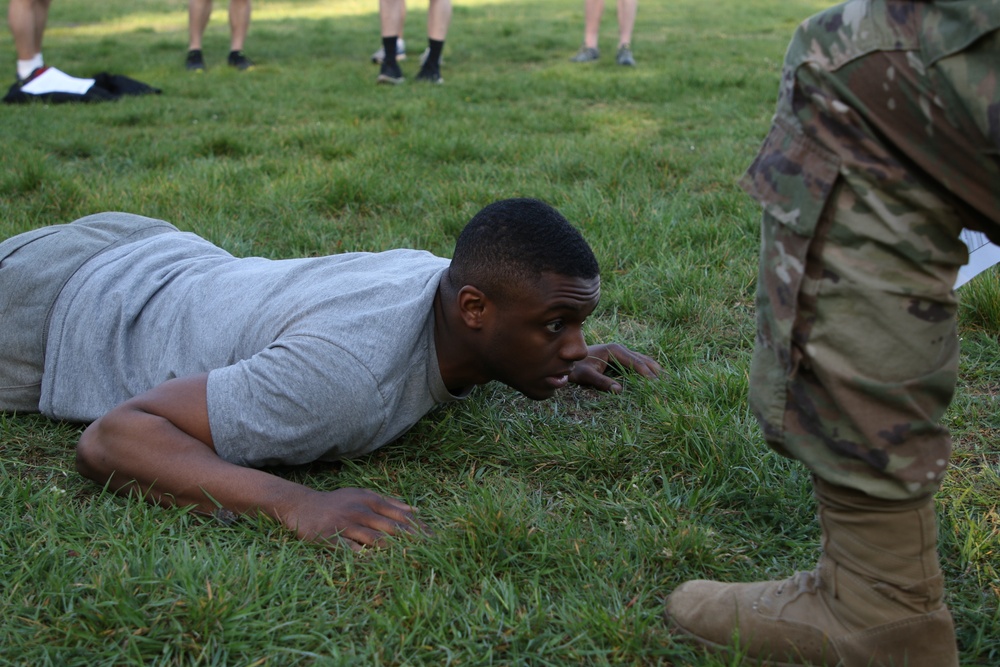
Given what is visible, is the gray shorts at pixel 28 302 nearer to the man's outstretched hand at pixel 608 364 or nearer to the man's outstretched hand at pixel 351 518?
the man's outstretched hand at pixel 351 518

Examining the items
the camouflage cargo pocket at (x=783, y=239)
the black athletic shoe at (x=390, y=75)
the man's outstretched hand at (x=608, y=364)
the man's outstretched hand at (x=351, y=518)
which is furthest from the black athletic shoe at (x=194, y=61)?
the camouflage cargo pocket at (x=783, y=239)

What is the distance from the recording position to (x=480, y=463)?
262 cm

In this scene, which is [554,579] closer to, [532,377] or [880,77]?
[532,377]

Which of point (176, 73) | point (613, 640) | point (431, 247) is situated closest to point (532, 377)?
point (613, 640)

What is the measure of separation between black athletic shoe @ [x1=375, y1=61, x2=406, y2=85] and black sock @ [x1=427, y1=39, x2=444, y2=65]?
29 cm

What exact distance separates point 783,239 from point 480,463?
131 centimetres

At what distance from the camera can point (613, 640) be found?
72.5 inches

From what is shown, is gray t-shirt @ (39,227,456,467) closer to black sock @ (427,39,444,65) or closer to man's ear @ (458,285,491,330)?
man's ear @ (458,285,491,330)

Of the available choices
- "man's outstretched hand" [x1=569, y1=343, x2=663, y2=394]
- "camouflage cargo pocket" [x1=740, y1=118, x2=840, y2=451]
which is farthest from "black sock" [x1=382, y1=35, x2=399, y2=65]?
"camouflage cargo pocket" [x1=740, y1=118, x2=840, y2=451]

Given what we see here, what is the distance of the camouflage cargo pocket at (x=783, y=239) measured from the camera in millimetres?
1469

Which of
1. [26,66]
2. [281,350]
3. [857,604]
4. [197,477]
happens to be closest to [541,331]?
→ [281,350]

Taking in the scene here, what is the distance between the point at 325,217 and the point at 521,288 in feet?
7.68

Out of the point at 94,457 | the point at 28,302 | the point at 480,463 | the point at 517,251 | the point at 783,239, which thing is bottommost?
the point at 480,463

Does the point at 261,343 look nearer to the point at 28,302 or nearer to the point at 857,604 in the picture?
the point at 28,302
